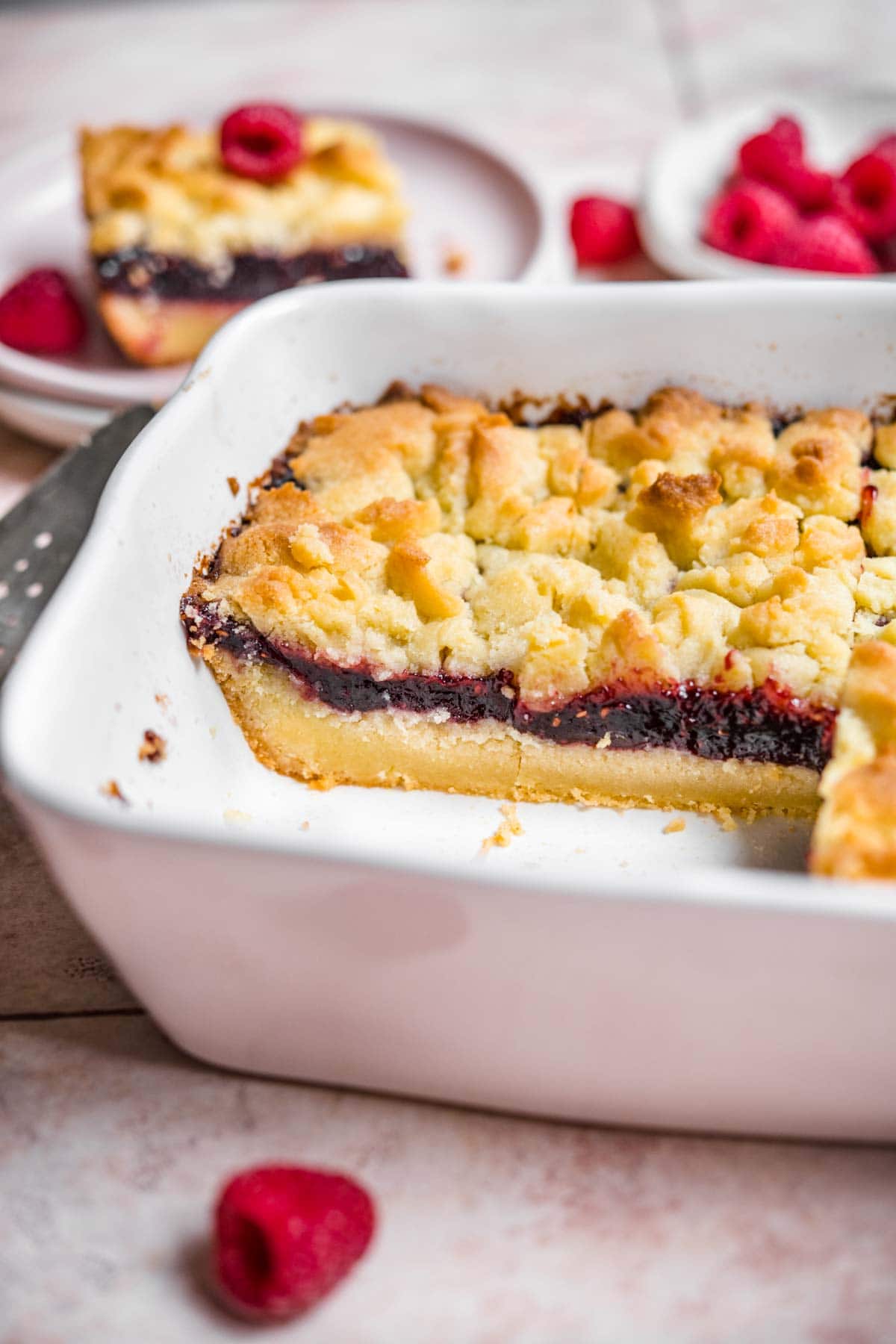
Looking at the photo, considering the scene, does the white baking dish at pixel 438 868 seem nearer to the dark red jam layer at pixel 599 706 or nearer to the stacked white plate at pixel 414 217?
the dark red jam layer at pixel 599 706

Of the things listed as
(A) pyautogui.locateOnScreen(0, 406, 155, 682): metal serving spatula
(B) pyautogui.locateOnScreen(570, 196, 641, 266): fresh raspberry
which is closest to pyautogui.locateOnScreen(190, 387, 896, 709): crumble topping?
(A) pyautogui.locateOnScreen(0, 406, 155, 682): metal serving spatula

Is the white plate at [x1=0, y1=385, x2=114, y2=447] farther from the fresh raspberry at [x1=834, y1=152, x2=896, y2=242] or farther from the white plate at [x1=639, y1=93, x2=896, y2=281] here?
the fresh raspberry at [x1=834, y1=152, x2=896, y2=242]

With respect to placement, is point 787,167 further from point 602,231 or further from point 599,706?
point 599,706

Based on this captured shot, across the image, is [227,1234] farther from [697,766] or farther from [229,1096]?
[697,766]

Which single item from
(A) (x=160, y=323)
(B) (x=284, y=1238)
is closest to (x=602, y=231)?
(A) (x=160, y=323)

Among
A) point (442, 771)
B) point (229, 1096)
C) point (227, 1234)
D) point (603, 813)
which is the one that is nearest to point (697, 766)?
point (603, 813)

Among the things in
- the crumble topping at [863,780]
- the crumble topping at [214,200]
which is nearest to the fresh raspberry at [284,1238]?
the crumble topping at [863,780]
